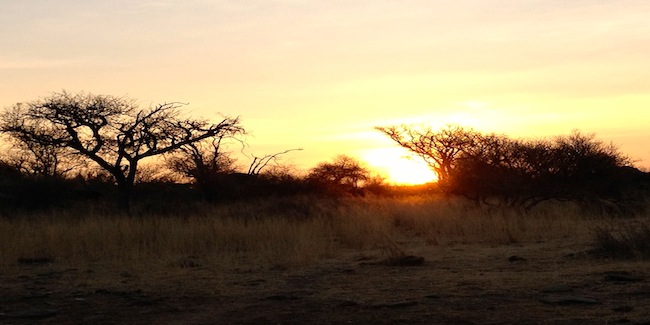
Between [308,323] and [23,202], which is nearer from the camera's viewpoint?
[308,323]

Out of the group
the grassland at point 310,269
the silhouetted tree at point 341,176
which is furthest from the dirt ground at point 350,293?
the silhouetted tree at point 341,176

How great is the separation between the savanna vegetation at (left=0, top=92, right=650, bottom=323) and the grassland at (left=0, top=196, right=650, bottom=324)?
→ 66mm

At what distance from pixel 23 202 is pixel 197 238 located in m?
11.9

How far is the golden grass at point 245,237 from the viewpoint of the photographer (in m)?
12.1

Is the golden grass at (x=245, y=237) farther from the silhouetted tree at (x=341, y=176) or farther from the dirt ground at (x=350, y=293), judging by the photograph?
the silhouetted tree at (x=341, y=176)

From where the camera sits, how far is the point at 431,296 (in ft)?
Result: 26.4

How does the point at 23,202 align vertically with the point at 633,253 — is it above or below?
above

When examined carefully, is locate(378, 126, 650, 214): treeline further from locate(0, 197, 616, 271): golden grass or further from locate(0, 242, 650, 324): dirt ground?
locate(0, 242, 650, 324): dirt ground

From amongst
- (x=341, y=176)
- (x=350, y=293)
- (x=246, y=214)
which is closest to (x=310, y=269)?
(x=350, y=293)

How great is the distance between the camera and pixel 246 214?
20078mm

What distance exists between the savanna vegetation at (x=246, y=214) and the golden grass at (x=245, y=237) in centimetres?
5

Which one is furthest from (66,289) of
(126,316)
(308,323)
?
(308,323)

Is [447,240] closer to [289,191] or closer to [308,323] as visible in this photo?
[308,323]

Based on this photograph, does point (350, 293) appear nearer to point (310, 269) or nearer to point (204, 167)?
point (310, 269)
